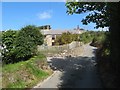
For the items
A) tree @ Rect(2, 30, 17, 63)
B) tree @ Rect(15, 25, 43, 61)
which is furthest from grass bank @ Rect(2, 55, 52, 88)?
tree @ Rect(2, 30, 17, 63)

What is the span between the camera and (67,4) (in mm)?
19391

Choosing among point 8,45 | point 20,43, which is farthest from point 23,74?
point 8,45

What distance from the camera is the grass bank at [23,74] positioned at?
15500 millimetres

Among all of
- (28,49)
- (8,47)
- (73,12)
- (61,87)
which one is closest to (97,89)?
(61,87)

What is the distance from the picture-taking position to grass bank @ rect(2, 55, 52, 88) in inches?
610

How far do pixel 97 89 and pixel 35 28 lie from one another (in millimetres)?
9467

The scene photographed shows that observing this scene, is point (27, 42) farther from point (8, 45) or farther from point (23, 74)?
point (23, 74)

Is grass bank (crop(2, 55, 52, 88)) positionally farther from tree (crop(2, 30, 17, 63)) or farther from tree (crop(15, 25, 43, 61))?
tree (crop(2, 30, 17, 63))

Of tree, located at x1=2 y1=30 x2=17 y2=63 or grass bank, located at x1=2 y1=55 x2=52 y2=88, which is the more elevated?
tree, located at x1=2 y1=30 x2=17 y2=63

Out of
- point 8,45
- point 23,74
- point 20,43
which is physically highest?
point 20,43

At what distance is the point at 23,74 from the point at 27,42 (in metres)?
5.21

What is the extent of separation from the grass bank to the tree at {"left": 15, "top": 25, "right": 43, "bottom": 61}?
169 centimetres

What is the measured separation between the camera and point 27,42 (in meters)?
21.6

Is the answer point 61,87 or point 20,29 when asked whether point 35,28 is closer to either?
point 20,29
